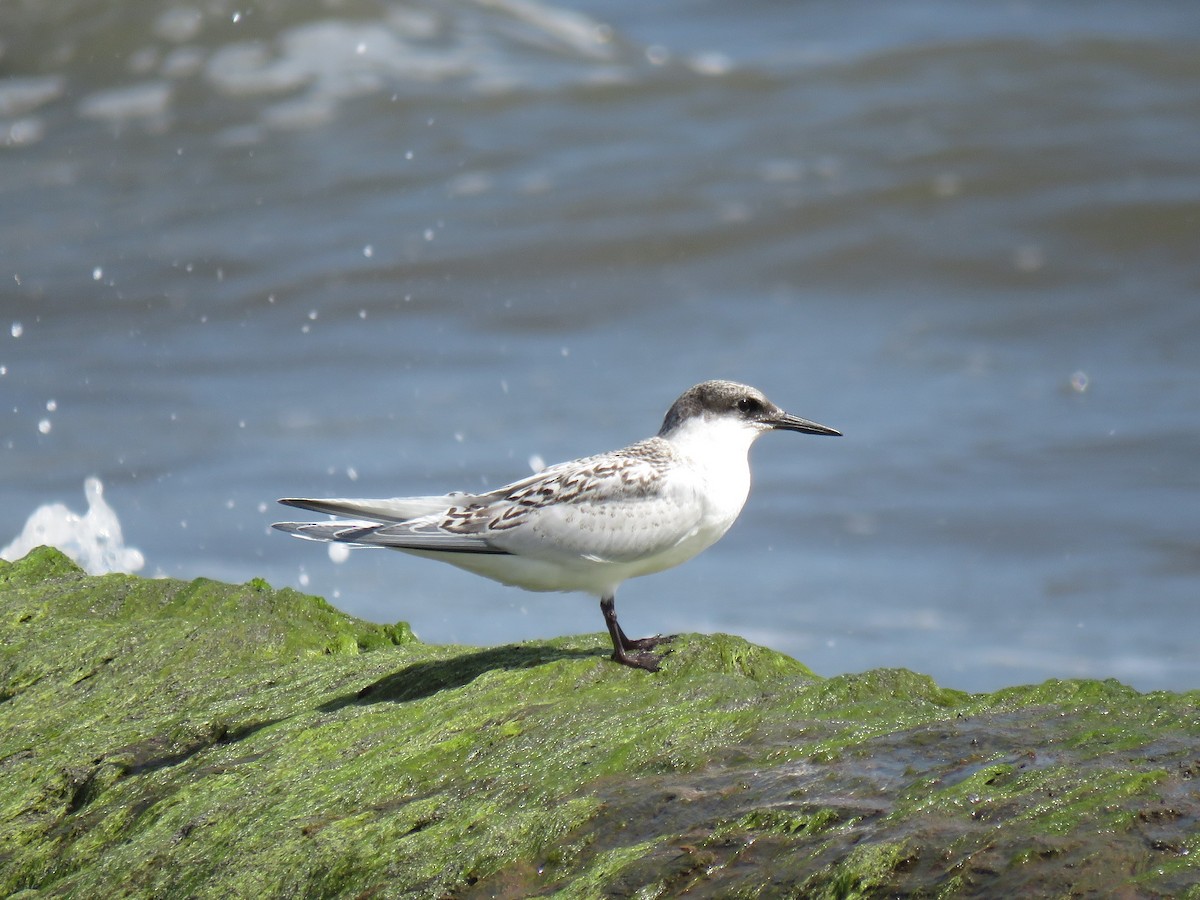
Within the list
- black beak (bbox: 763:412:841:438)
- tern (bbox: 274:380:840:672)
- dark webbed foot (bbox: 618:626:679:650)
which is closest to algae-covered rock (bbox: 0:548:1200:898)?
dark webbed foot (bbox: 618:626:679:650)

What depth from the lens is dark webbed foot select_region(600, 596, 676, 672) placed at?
180 inches

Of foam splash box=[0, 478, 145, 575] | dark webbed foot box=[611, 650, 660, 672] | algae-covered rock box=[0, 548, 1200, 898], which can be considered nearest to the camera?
algae-covered rock box=[0, 548, 1200, 898]

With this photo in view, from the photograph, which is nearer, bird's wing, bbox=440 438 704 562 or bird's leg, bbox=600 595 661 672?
bird's leg, bbox=600 595 661 672

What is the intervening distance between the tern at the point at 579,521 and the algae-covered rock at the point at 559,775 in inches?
10.6

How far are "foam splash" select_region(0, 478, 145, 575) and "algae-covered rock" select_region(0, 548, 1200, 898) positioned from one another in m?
3.92

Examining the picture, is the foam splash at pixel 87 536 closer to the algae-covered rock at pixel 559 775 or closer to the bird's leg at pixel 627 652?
the algae-covered rock at pixel 559 775

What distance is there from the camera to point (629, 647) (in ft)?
15.8

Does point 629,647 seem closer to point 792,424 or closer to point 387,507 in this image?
point 387,507

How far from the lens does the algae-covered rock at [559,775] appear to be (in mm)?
2963

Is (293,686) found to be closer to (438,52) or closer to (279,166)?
(279,166)

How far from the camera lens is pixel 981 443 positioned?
1028cm

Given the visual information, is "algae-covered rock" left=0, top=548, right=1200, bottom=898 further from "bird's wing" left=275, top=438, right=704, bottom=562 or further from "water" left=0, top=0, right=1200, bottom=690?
"water" left=0, top=0, right=1200, bottom=690

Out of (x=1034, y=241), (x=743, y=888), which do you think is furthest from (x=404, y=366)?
(x=743, y=888)

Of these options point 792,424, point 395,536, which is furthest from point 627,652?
point 792,424
